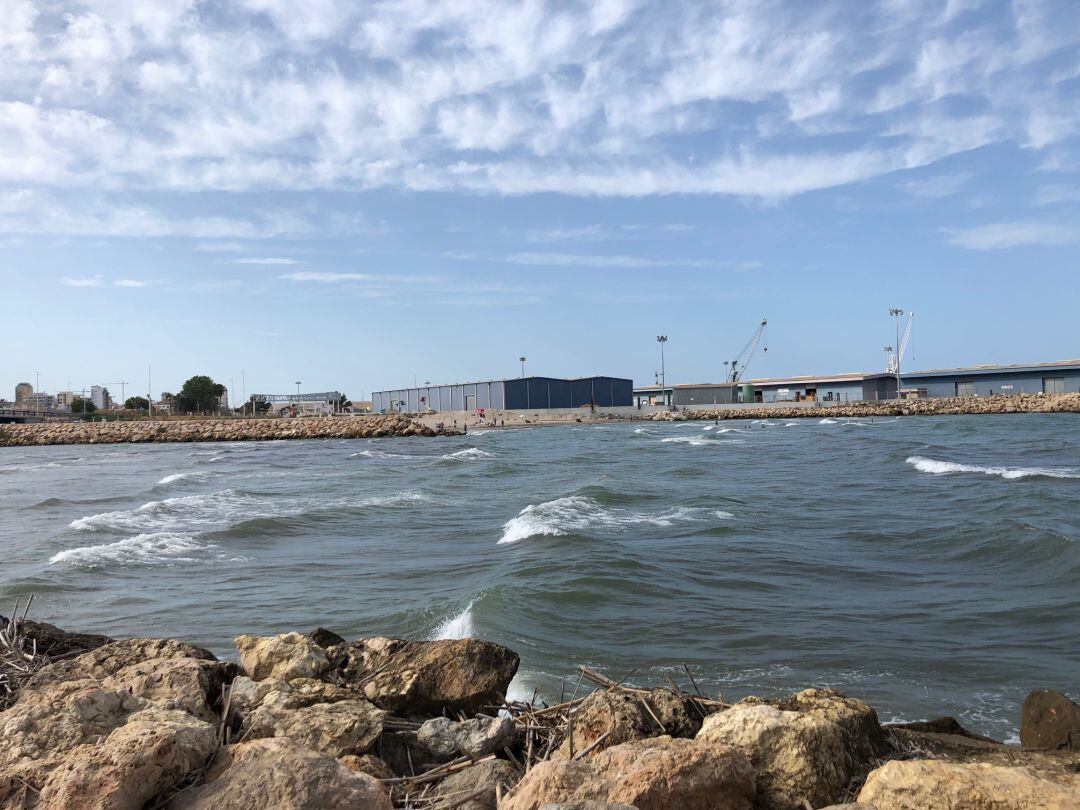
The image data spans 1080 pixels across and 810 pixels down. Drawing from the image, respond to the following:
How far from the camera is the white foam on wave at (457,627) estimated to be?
9.52 m

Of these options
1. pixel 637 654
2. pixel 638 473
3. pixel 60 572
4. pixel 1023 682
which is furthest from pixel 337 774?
pixel 638 473

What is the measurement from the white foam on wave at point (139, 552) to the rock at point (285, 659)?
968 cm

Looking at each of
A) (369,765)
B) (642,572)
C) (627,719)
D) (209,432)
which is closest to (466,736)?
(369,765)

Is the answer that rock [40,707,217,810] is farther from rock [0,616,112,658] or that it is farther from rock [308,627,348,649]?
rock [0,616,112,658]

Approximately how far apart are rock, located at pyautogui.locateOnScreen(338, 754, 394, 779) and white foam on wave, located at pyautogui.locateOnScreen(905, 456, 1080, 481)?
25.2 meters

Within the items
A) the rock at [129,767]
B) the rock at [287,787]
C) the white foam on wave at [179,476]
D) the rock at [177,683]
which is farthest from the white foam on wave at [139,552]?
the white foam on wave at [179,476]

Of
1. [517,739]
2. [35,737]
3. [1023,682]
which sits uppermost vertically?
[35,737]

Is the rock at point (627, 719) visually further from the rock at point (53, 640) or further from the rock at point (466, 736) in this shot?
the rock at point (53, 640)

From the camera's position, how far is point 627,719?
4594 millimetres

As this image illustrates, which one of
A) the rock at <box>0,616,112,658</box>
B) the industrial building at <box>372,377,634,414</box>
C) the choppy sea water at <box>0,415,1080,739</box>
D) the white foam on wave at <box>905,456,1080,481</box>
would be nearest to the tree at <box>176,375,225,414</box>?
the industrial building at <box>372,377,634,414</box>

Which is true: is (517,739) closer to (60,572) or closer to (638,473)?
(60,572)

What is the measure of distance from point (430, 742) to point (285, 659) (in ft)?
5.64

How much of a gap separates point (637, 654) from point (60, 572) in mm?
10520

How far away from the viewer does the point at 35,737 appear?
160 inches
